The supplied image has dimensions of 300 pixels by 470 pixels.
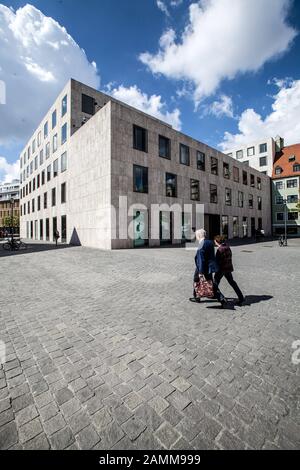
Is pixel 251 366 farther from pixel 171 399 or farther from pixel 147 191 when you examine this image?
pixel 147 191

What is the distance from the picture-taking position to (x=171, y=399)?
222 centimetres

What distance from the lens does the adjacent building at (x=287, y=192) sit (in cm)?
4328

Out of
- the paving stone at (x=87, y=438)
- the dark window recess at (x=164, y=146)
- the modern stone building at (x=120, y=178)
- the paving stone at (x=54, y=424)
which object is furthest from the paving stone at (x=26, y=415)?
the dark window recess at (x=164, y=146)

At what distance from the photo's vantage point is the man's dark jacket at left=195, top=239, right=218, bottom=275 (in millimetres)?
4762

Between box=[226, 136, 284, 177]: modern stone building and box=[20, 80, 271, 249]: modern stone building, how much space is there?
1723cm

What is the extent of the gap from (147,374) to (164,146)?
22.3m

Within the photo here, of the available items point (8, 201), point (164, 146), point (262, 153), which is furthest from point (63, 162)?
point (8, 201)

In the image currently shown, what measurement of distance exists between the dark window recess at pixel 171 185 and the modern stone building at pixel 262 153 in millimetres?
35838

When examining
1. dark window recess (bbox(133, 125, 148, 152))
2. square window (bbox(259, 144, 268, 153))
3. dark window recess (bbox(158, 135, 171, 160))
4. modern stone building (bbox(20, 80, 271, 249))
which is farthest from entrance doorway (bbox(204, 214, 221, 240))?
square window (bbox(259, 144, 268, 153))

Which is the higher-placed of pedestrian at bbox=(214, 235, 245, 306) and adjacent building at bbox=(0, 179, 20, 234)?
adjacent building at bbox=(0, 179, 20, 234)

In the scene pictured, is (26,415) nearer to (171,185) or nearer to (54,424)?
(54,424)

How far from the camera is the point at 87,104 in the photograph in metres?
25.2

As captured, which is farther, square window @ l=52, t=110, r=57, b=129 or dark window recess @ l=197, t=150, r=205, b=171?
square window @ l=52, t=110, r=57, b=129

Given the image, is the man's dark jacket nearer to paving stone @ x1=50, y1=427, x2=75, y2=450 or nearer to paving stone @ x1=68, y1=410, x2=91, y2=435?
paving stone @ x1=68, y1=410, x2=91, y2=435
